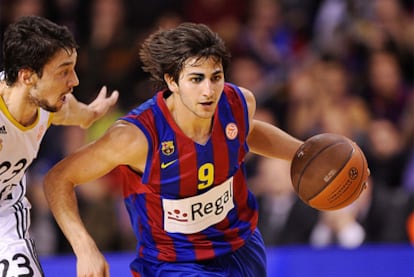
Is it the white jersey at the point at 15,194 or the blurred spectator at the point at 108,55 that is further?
the blurred spectator at the point at 108,55

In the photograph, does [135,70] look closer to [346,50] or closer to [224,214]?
[346,50]

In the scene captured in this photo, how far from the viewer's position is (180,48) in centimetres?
452

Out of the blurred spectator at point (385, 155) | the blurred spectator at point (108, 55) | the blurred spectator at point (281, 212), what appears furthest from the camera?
the blurred spectator at point (108, 55)

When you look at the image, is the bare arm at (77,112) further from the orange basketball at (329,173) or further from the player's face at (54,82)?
the orange basketball at (329,173)

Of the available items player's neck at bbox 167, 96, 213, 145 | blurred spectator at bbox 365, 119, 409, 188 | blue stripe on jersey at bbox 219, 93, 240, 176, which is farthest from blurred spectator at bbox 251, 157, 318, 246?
player's neck at bbox 167, 96, 213, 145

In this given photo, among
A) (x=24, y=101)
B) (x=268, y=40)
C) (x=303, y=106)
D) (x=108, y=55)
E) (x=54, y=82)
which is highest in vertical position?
(x=54, y=82)

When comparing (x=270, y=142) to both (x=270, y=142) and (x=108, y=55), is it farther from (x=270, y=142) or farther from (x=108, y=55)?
(x=108, y=55)

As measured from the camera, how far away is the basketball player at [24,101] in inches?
176

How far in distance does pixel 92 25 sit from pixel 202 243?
19.2 feet

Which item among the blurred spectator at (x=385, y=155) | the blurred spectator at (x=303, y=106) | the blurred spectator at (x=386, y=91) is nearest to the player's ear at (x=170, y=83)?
the blurred spectator at (x=385, y=155)

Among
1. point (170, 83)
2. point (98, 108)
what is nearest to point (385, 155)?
point (98, 108)

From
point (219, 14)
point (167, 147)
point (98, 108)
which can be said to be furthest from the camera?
point (219, 14)

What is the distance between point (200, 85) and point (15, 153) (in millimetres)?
1030

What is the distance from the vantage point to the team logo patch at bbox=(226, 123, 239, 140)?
4707 millimetres
